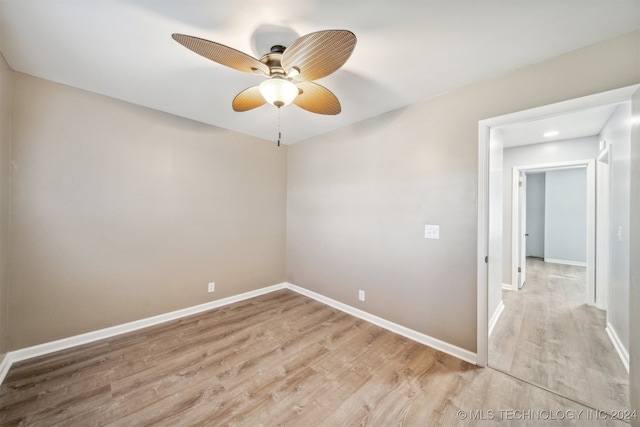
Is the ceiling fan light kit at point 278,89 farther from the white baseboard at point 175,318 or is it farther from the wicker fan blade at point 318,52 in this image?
the white baseboard at point 175,318

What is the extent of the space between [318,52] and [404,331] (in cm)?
262

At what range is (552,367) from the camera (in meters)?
1.93

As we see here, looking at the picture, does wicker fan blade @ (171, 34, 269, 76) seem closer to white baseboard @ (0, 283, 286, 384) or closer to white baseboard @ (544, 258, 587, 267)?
white baseboard @ (0, 283, 286, 384)

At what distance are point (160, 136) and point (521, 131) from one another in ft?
15.3

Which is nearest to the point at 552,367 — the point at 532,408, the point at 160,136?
the point at 532,408

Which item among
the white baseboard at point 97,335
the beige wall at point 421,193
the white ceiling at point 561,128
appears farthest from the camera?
the white ceiling at point 561,128

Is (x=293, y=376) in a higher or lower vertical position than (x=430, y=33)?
lower

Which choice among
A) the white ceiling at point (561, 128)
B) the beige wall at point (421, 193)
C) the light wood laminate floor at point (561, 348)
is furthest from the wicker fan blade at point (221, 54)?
the light wood laminate floor at point (561, 348)

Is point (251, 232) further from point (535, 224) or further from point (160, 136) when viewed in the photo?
point (535, 224)

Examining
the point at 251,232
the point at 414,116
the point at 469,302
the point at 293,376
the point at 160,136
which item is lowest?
the point at 293,376

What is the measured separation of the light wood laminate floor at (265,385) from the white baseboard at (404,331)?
0.23 feet

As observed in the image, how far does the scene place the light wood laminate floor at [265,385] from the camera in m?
1.46

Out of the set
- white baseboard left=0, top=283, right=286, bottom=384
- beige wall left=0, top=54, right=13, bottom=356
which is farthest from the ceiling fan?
white baseboard left=0, top=283, right=286, bottom=384

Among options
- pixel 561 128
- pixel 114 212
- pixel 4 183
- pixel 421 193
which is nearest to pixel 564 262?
pixel 561 128
